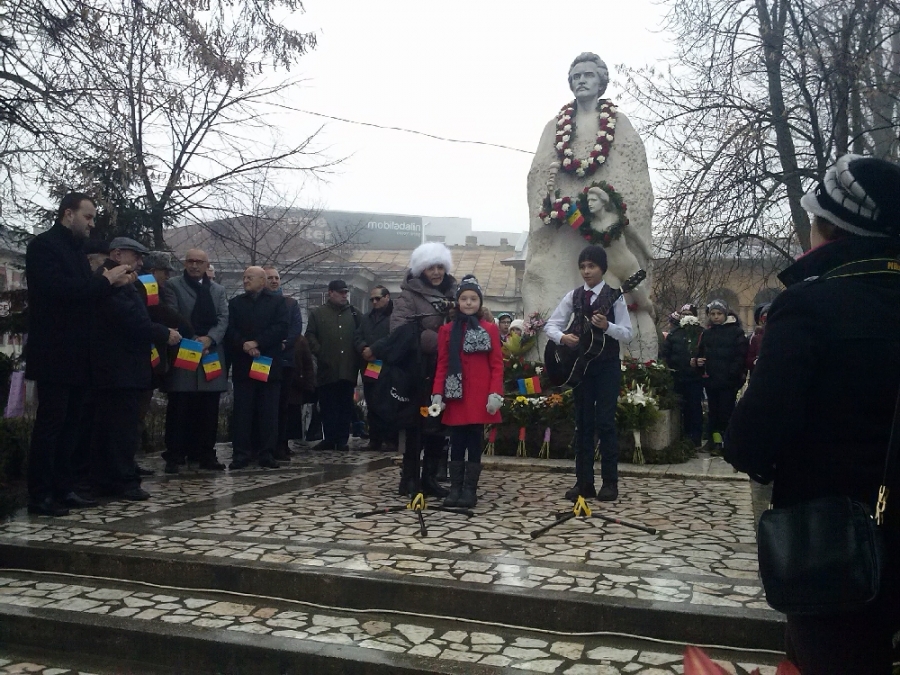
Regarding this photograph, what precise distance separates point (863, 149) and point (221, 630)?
13.1 m

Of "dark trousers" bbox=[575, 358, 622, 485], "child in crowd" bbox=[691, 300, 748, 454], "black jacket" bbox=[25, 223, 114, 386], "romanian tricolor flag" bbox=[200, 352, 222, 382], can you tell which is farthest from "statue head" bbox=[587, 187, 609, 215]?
"black jacket" bbox=[25, 223, 114, 386]

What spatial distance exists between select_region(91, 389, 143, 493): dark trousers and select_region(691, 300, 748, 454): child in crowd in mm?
6617

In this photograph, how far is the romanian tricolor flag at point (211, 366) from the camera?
7.83 metres

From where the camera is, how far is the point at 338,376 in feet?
33.1

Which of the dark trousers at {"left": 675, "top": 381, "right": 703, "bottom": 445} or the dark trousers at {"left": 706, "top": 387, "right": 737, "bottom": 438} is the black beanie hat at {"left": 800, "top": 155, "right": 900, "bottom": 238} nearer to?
the dark trousers at {"left": 706, "top": 387, "right": 737, "bottom": 438}

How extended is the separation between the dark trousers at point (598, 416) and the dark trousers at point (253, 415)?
3.25 meters

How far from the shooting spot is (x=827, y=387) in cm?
215

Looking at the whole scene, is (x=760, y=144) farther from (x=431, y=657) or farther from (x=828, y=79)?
(x=431, y=657)

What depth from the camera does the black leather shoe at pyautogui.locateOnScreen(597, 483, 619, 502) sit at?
654 centimetres

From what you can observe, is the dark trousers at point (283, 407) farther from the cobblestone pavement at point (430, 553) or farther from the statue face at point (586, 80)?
the statue face at point (586, 80)

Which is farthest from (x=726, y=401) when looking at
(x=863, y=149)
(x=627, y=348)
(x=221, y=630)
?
(x=221, y=630)

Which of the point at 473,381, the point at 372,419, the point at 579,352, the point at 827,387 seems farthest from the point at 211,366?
the point at 827,387

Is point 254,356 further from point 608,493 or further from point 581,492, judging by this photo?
point 608,493

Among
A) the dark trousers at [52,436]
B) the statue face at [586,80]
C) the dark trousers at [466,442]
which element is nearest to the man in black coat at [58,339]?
the dark trousers at [52,436]
